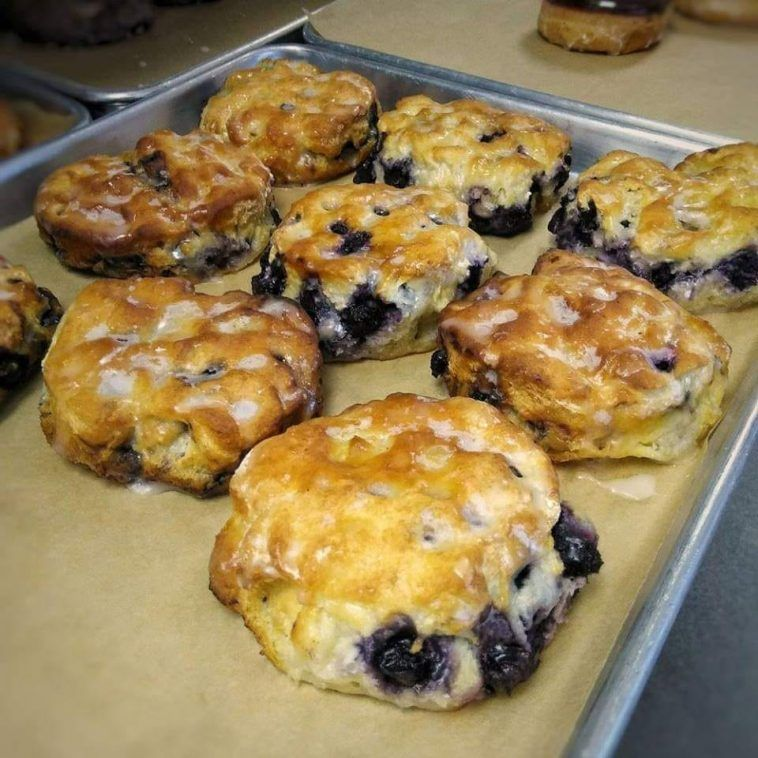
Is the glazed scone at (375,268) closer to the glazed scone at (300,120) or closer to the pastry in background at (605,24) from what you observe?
the glazed scone at (300,120)

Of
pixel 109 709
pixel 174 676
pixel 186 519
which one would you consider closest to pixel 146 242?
pixel 186 519

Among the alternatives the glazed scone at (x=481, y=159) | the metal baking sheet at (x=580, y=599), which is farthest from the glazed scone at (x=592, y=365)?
the glazed scone at (x=481, y=159)

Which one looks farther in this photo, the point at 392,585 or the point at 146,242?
the point at 146,242

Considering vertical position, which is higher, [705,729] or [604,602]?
[705,729]

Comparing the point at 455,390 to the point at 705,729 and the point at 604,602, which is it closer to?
the point at 604,602

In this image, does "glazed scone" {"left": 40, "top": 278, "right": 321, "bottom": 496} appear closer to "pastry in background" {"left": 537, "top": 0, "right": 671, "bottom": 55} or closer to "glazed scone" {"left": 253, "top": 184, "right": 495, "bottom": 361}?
"glazed scone" {"left": 253, "top": 184, "right": 495, "bottom": 361}

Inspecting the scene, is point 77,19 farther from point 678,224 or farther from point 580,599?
point 580,599

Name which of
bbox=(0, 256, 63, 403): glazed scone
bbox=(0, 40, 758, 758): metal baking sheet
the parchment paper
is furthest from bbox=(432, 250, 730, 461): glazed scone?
the parchment paper

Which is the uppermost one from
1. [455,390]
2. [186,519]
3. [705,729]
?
[705,729]
